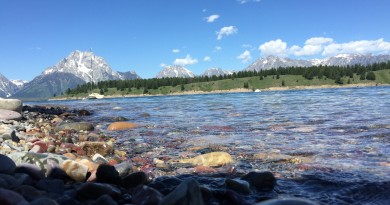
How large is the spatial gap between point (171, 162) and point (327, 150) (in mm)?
4799

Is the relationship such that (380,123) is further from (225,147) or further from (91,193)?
(91,193)

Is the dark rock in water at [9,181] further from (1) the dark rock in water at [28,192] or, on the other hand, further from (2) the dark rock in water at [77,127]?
(2) the dark rock in water at [77,127]

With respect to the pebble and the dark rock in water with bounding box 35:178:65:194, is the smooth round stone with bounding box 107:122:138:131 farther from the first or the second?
the dark rock in water with bounding box 35:178:65:194

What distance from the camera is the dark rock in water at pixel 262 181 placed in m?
7.29

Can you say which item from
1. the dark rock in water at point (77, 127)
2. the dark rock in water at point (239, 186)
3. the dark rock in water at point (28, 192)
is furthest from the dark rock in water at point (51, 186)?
the dark rock in water at point (77, 127)

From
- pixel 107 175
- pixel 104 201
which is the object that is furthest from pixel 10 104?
pixel 104 201

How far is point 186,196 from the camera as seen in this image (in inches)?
192

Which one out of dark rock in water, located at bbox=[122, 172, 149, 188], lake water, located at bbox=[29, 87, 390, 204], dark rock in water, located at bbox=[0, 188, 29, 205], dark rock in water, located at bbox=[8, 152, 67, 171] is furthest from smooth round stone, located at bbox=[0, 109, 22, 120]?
dark rock in water, located at bbox=[0, 188, 29, 205]

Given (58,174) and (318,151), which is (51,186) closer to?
(58,174)

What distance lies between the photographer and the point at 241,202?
6.20 meters

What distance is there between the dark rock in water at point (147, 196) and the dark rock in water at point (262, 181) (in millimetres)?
2453

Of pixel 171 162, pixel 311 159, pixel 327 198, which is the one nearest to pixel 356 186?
pixel 327 198

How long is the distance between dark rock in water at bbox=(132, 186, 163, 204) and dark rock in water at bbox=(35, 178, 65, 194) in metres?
1.60

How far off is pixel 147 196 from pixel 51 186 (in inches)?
82.5
